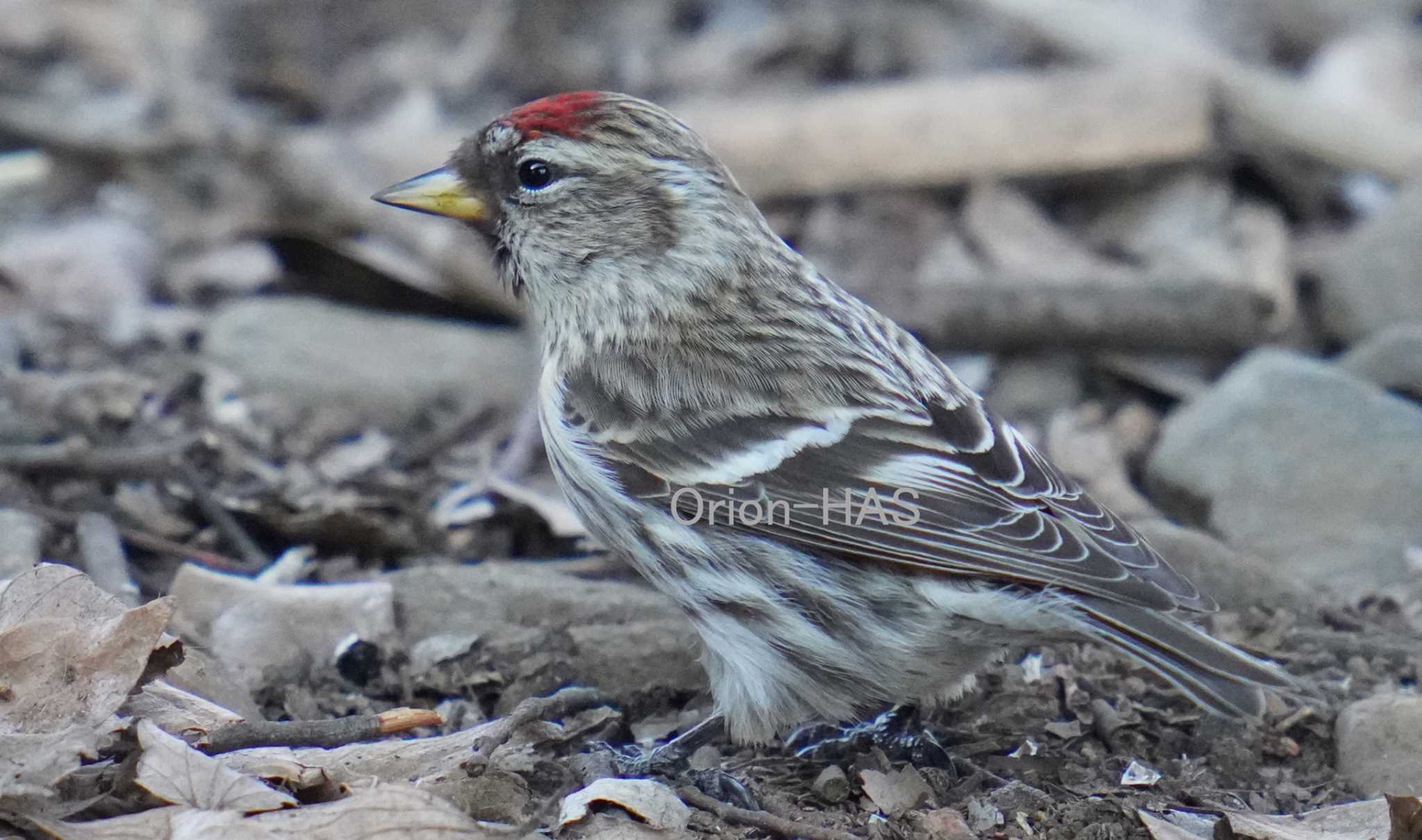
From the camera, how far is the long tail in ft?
10.9

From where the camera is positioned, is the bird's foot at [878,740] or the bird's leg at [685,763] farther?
the bird's foot at [878,740]

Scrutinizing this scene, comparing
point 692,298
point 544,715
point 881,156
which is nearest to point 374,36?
point 881,156

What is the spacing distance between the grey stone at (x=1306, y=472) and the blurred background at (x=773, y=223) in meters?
0.01

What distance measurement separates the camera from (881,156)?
669 centimetres

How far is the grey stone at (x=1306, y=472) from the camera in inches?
183

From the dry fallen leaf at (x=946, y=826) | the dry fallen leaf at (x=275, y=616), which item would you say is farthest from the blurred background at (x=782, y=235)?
the dry fallen leaf at (x=946, y=826)

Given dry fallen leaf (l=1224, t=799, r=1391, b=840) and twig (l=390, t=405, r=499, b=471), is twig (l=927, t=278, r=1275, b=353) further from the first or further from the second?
dry fallen leaf (l=1224, t=799, r=1391, b=840)

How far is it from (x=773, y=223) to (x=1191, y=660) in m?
3.74

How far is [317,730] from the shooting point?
3.32 m

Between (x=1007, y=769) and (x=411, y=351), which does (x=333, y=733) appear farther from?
(x=411, y=351)

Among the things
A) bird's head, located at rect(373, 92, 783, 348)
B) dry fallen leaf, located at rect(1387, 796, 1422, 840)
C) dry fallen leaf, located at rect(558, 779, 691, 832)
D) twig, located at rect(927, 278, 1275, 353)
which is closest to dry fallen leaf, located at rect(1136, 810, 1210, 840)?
dry fallen leaf, located at rect(1387, 796, 1422, 840)

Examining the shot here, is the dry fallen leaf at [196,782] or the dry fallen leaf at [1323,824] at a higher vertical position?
the dry fallen leaf at [196,782]

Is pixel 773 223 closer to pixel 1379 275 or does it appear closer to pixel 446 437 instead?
pixel 446 437

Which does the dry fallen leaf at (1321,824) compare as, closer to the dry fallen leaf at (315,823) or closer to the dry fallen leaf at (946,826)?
the dry fallen leaf at (946,826)
